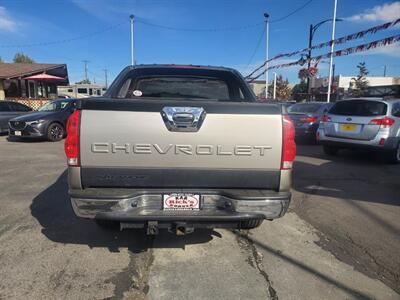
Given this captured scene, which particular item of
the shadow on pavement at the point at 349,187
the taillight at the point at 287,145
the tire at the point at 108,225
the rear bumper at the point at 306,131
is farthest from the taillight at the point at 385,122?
the tire at the point at 108,225

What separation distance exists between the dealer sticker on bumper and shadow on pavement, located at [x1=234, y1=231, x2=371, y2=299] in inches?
Result: 48.9

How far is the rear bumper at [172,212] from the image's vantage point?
10.6 ft

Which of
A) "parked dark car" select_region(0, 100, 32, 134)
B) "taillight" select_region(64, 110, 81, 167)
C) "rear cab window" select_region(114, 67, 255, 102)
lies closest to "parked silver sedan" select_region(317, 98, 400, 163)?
"rear cab window" select_region(114, 67, 255, 102)

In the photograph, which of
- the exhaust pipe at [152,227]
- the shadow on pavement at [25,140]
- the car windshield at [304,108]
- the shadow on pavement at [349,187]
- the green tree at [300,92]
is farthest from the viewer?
the green tree at [300,92]

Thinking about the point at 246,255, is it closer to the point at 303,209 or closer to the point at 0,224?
the point at 303,209

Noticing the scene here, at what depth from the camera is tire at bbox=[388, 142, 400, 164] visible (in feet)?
29.3

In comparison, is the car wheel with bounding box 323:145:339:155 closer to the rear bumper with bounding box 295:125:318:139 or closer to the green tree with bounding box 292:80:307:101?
the rear bumper with bounding box 295:125:318:139

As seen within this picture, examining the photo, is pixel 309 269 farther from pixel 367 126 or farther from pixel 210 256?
pixel 367 126

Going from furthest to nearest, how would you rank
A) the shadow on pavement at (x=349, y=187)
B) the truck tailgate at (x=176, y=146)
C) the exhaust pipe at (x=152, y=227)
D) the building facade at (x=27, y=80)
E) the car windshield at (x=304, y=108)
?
1. the building facade at (x=27, y=80)
2. the car windshield at (x=304, y=108)
3. the shadow on pavement at (x=349, y=187)
4. the exhaust pipe at (x=152, y=227)
5. the truck tailgate at (x=176, y=146)

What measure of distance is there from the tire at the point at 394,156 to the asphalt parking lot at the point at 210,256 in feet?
10.4

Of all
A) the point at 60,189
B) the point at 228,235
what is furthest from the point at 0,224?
the point at 228,235

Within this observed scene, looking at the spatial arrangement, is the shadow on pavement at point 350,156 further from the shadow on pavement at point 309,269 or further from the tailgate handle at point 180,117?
the tailgate handle at point 180,117

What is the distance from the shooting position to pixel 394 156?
29.6 feet

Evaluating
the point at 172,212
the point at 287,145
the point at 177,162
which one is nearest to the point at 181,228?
the point at 172,212
